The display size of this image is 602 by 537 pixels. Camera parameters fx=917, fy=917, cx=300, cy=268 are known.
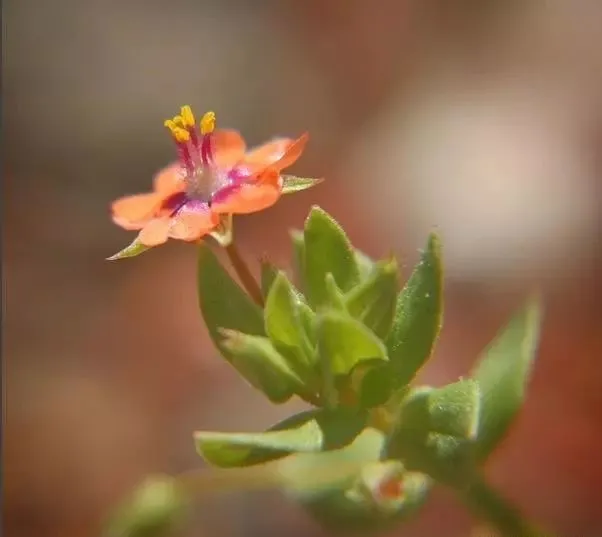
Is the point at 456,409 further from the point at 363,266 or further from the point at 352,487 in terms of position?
the point at 352,487

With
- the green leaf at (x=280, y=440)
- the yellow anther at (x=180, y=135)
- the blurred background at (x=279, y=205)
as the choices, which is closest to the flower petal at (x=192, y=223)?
the yellow anther at (x=180, y=135)

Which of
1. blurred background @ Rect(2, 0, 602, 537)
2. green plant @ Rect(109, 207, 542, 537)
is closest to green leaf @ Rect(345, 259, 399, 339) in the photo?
green plant @ Rect(109, 207, 542, 537)

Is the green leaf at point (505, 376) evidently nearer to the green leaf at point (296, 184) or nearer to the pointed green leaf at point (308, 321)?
the pointed green leaf at point (308, 321)

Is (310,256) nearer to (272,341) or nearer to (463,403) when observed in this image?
(272,341)

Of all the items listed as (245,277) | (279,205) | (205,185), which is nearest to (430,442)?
(245,277)

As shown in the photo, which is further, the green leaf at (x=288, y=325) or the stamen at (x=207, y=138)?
the stamen at (x=207, y=138)

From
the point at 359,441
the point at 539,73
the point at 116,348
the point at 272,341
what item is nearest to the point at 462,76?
the point at 539,73

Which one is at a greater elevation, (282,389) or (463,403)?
(282,389)
